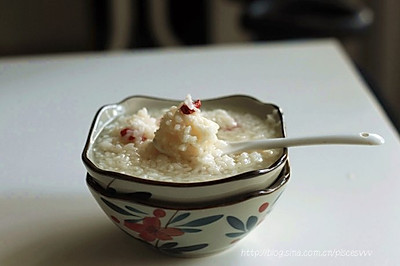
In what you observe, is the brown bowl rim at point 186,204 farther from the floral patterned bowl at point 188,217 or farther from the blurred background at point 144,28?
the blurred background at point 144,28

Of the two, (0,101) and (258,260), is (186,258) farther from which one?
(0,101)

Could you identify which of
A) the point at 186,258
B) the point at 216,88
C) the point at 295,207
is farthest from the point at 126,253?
the point at 216,88

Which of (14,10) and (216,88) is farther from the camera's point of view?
(14,10)

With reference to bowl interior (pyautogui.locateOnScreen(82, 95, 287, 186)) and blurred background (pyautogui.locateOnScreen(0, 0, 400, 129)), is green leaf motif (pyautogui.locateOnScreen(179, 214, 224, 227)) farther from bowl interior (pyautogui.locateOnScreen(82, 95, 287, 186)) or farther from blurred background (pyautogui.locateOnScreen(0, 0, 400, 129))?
blurred background (pyautogui.locateOnScreen(0, 0, 400, 129))

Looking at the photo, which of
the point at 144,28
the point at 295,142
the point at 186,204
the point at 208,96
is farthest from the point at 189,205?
the point at 144,28

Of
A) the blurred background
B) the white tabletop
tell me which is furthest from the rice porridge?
the blurred background

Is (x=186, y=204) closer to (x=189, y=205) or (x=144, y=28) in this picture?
(x=189, y=205)
